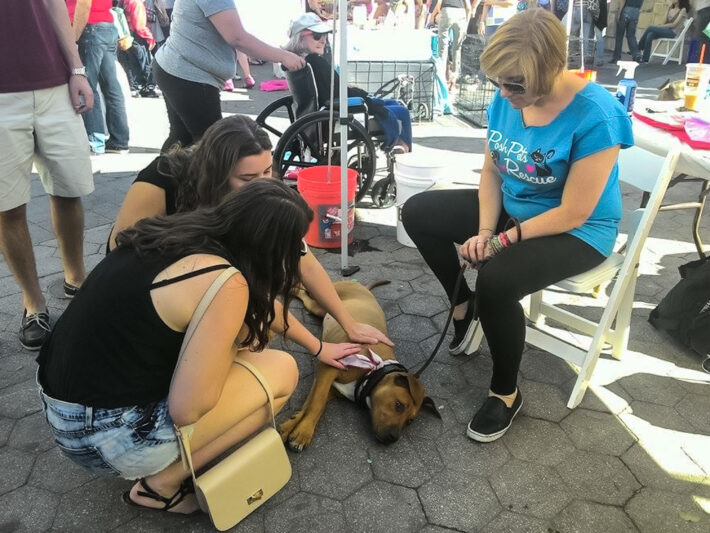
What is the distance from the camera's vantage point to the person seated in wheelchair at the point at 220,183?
78.3 inches

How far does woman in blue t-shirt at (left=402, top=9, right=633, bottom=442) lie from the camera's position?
200cm

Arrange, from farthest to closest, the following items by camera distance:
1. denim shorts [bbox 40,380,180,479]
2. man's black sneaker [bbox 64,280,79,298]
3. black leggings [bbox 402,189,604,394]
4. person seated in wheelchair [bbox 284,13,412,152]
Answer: person seated in wheelchair [bbox 284,13,412,152] → man's black sneaker [bbox 64,280,79,298] → black leggings [bbox 402,189,604,394] → denim shorts [bbox 40,380,180,479]

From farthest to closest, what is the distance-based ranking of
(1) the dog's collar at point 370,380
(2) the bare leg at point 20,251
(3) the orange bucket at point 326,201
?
(3) the orange bucket at point 326,201, (2) the bare leg at point 20,251, (1) the dog's collar at point 370,380

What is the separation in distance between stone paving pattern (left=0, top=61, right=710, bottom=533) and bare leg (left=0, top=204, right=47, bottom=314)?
261 millimetres

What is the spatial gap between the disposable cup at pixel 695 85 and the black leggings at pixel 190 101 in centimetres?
263

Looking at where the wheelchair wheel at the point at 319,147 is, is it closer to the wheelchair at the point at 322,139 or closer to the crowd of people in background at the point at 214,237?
the wheelchair at the point at 322,139

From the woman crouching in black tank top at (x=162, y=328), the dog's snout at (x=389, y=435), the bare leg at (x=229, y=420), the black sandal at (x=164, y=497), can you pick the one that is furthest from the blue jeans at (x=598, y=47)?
the black sandal at (x=164, y=497)

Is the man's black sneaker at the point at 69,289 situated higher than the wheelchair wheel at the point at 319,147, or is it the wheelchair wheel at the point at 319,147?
the wheelchair wheel at the point at 319,147

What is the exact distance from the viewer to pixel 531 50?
1.95 metres

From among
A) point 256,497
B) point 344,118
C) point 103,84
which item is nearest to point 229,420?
point 256,497

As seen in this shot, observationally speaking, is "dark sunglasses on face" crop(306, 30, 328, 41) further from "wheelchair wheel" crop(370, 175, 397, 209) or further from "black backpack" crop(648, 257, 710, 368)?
"black backpack" crop(648, 257, 710, 368)

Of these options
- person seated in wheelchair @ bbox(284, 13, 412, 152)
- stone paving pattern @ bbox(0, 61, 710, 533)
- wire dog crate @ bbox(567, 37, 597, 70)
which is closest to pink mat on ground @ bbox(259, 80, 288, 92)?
wire dog crate @ bbox(567, 37, 597, 70)

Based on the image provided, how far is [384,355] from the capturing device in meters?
2.46

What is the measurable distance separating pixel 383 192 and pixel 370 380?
2.72 meters
